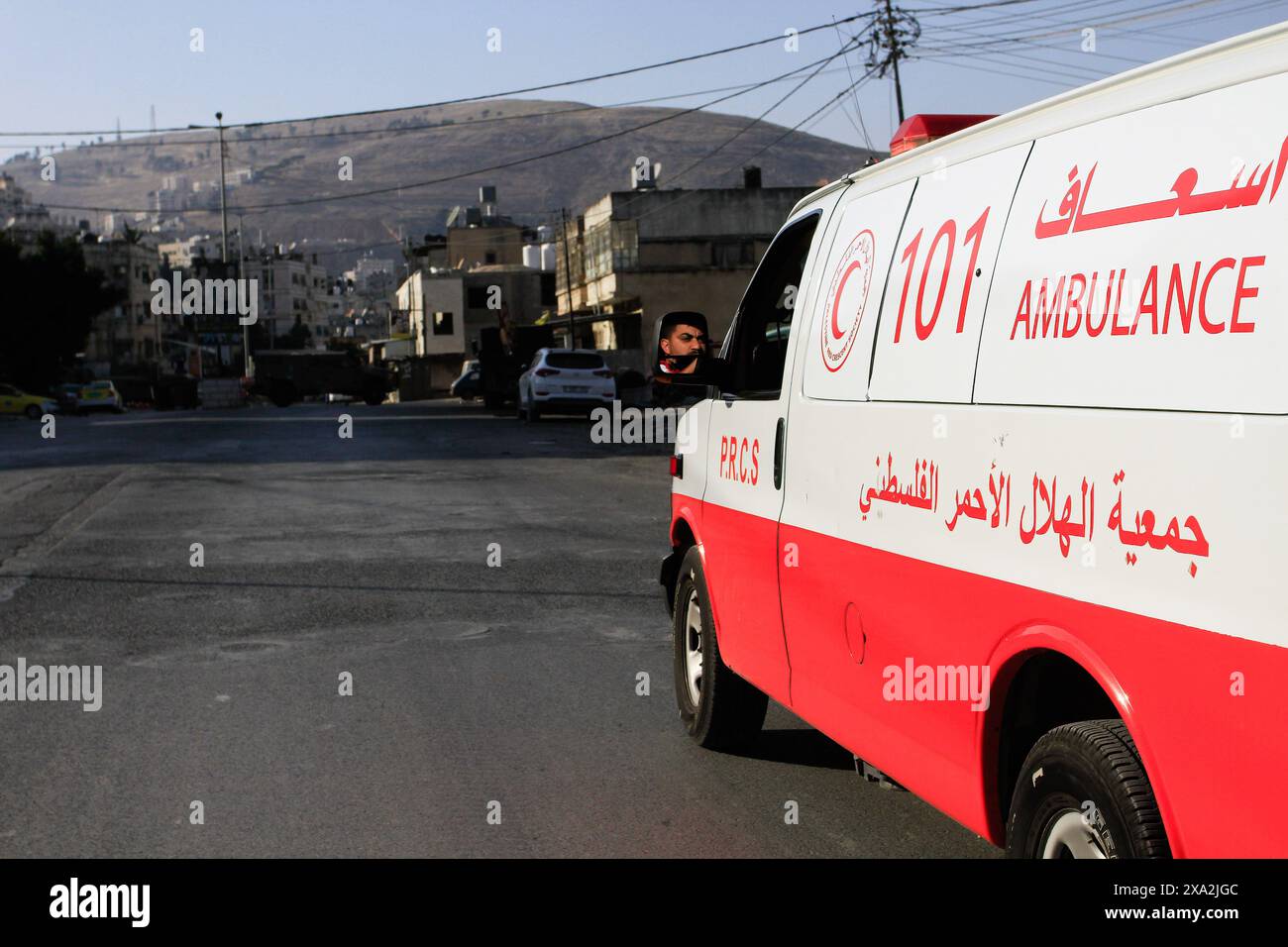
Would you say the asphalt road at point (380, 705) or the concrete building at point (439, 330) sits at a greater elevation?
the concrete building at point (439, 330)

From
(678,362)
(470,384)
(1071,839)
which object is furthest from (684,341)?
(470,384)

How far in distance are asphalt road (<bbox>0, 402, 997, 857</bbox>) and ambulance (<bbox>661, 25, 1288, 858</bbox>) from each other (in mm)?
851

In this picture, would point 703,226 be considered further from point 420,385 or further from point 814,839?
point 814,839

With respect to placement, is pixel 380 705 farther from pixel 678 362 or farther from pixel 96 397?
pixel 96 397

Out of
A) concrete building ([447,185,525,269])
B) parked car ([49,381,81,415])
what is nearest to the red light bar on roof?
parked car ([49,381,81,415])

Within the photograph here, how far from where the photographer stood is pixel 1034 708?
3.82m

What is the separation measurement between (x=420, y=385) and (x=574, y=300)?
24006 millimetres

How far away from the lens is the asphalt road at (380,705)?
5.39 m

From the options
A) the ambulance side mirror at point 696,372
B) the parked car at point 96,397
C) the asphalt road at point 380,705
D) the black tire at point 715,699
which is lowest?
the asphalt road at point 380,705

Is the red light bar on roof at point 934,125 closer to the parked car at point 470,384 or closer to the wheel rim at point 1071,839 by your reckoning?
the wheel rim at point 1071,839

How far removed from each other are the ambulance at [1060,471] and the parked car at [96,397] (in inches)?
2537

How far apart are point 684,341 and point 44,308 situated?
81763 millimetres

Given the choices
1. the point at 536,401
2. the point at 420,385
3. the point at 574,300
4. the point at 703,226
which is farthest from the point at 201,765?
the point at 420,385

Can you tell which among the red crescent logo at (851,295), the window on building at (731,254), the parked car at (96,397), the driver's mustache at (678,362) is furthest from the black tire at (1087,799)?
the window on building at (731,254)
